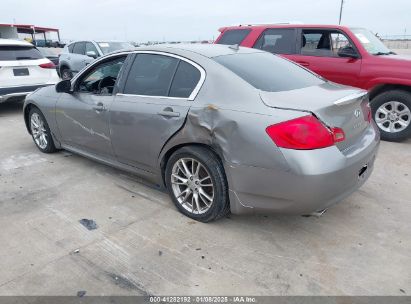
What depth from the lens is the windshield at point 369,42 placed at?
19.9 feet

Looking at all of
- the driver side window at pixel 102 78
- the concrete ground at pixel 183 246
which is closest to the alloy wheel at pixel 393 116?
the concrete ground at pixel 183 246

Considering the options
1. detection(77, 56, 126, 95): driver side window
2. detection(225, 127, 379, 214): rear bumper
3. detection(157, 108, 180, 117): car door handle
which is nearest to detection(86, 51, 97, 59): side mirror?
detection(77, 56, 126, 95): driver side window

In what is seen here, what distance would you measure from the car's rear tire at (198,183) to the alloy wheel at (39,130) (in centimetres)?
257

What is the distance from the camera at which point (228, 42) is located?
7387 millimetres

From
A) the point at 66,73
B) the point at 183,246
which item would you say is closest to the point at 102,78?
the point at 183,246

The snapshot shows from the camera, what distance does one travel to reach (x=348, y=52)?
6.03 meters

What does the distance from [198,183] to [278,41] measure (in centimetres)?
443

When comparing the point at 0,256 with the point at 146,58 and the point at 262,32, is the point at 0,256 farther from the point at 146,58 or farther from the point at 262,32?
the point at 262,32

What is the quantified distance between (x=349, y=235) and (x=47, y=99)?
13.1 feet

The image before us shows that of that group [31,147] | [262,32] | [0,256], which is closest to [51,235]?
[0,256]

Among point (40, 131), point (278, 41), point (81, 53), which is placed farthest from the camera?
point (81, 53)

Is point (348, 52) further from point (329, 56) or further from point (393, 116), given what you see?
point (393, 116)

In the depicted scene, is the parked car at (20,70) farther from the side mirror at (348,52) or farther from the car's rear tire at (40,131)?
the side mirror at (348,52)

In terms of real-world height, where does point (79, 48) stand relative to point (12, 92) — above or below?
above
